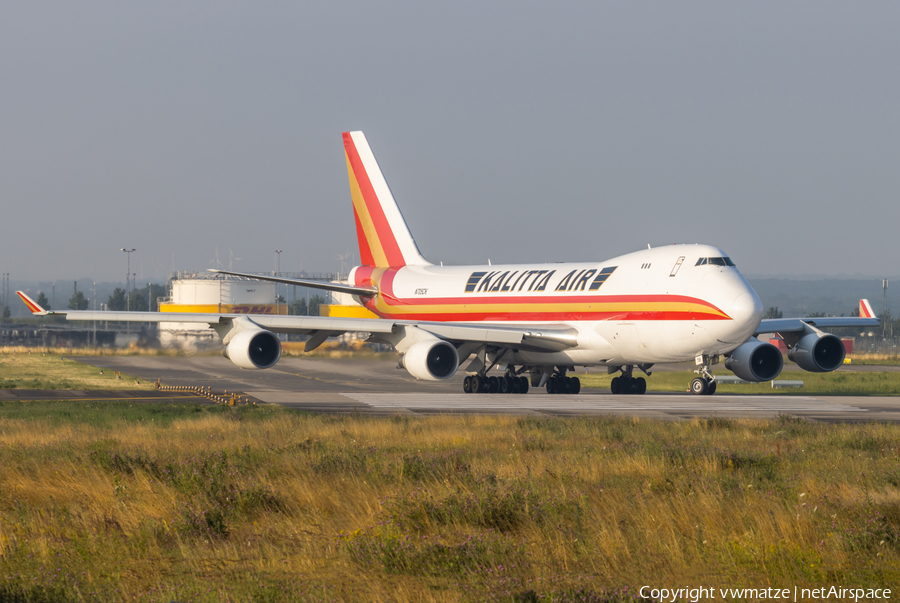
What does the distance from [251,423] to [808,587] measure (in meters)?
15.5

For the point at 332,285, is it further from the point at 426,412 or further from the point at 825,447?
the point at 825,447

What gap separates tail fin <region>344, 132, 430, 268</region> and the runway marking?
11.3 m

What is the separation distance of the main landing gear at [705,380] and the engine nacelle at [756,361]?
95cm

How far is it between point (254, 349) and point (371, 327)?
4108 millimetres

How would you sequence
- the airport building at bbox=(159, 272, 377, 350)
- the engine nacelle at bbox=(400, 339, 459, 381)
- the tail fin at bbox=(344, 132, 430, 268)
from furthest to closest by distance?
the airport building at bbox=(159, 272, 377, 350) < the tail fin at bbox=(344, 132, 430, 268) < the engine nacelle at bbox=(400, 339, 459, 381)

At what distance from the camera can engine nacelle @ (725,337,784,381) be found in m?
33.4

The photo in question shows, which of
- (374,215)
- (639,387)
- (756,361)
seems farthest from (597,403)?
(374,215)

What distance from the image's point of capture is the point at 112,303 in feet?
623

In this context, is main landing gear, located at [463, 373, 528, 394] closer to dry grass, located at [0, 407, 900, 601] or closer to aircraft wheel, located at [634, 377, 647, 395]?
aircraft wheel, located at [634, 377, 647, 395]

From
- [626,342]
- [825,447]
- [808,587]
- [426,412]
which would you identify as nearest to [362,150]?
[626,342]

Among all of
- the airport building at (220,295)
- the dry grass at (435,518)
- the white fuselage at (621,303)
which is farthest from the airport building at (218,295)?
the dry grass at (435,518)

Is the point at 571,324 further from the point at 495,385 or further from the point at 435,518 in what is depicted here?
the point at 435,518

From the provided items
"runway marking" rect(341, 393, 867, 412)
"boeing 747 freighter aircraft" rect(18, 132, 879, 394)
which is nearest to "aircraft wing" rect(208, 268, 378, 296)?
"boeing 747 freighter aircraft" rect(18, 132, 879, 394)

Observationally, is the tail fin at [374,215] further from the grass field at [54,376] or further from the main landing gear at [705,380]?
the main landing gear at [705,380]
